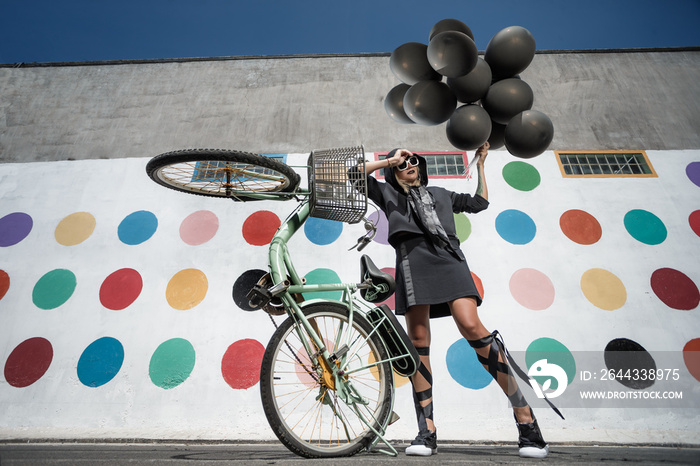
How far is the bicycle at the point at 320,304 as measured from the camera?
1.49 metres

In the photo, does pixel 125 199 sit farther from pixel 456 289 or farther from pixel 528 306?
pixel 528 306

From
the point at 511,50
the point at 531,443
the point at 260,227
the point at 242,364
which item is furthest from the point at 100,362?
the point at 511,50

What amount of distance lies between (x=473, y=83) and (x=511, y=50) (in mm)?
287

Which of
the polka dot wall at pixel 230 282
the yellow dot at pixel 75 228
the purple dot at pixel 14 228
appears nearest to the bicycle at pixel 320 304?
the polka dot wall at pixel 230 282

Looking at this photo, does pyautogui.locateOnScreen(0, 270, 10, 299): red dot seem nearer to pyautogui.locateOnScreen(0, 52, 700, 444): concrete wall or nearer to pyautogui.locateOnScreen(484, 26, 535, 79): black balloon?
pyautogui.locateOnScreen(0, 52, 700, 444): concrete wall

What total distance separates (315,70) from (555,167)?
9.89 feet

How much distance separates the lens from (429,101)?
2.24 m

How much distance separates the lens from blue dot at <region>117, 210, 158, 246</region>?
3.85 m

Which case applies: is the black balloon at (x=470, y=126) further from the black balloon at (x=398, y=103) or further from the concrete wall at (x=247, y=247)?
the concrete wall at (x=247, y=247)

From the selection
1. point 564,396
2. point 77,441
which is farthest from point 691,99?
point 77,441

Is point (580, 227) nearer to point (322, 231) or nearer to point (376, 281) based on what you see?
point (322, 231)

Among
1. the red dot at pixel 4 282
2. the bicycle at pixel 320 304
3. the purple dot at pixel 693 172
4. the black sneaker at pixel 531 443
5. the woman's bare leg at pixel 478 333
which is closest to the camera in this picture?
the bicycle at pixel 320 304

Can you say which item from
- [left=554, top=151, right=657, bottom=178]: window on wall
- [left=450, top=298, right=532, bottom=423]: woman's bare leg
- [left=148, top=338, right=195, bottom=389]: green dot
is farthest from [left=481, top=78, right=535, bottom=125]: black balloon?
[left=148, top=338, right=195, bottom=389]: green dot

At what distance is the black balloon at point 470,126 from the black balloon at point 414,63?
0.97 feet
